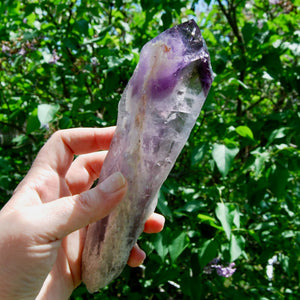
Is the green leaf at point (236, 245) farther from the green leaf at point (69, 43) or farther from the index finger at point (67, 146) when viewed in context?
the green leaf at point (69, 43)

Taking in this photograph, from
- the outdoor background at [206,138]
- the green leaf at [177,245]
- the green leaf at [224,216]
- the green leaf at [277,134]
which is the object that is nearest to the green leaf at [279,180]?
the outdoor background at [206,138]

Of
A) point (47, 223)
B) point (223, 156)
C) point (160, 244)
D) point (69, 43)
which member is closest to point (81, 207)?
point (47, 223)

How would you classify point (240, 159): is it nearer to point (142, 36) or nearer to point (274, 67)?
point (274, 67)

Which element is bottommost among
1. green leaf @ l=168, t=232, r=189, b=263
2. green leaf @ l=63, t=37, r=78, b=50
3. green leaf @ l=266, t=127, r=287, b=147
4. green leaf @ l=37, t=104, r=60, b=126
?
green leaf @ l=168, t=232, r=189, b=263

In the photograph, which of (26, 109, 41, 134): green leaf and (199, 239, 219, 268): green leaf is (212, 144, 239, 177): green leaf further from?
(26, 109, 41, 134): green leaf

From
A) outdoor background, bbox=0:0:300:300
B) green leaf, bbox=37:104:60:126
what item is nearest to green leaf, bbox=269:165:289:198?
outdoor background, bbox=0:0:300:300

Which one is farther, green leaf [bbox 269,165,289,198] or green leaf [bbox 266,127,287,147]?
green leaf [bbox 266,127,287,147]

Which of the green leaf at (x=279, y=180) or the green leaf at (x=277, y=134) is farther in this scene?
the green leaf at (x=277, y=134)

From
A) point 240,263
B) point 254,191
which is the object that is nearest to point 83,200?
point 254,191
